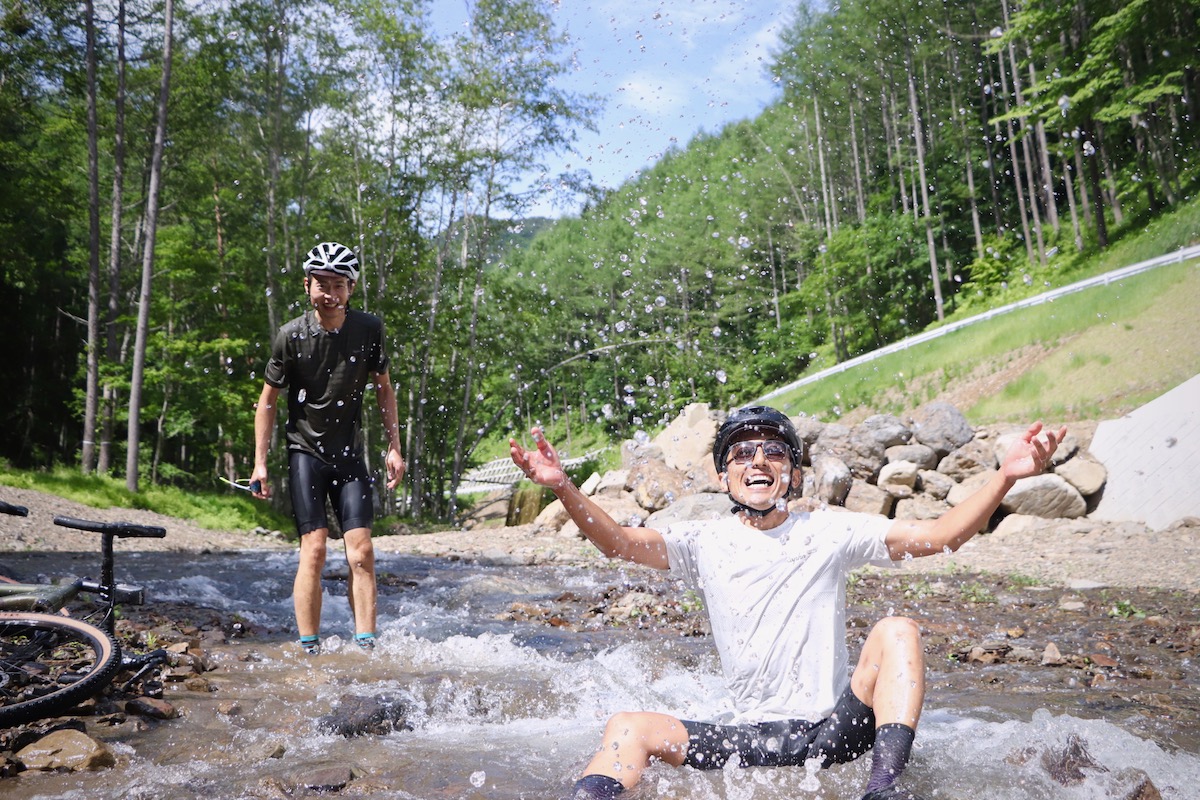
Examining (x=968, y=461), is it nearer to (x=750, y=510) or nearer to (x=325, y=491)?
(x=325, y=491)

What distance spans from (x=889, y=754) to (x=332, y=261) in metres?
4.09

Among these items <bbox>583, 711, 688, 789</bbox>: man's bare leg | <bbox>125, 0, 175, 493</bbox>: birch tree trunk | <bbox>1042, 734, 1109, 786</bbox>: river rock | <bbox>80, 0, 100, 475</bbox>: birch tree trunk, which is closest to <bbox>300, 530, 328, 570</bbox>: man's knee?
<bbox>583, 711, 688, 789</bbox>: man's bare leg

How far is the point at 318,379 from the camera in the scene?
564cm

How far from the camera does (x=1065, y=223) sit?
3366 cm

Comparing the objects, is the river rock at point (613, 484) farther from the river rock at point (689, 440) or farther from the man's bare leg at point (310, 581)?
the man's bare leg at point (310, 581)

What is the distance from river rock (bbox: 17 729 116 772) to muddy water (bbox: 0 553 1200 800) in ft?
0.27

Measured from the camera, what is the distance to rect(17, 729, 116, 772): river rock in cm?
352

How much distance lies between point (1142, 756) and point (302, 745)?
11.3ft

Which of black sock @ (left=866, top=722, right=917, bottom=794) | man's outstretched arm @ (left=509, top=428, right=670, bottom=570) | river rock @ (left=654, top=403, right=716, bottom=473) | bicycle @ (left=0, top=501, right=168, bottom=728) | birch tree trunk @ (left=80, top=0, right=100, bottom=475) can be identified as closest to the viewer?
black sock @ (left=866, top=722, right=917, bottom=794)

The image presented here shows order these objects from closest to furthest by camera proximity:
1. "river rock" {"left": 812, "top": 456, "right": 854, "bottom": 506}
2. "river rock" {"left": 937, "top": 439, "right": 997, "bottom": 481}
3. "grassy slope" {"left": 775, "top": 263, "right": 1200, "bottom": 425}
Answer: "river rock" {"left": 937, "top": 439, "right": 997, "bottom": 481} → "river rock" {"left": 812, "top": 456, "right": 854, "bottom": 506} → "grassy slope" {"left": 775, "top": 263, "right": 1200, "bottom": 425}

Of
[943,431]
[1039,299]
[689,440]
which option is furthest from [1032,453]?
[1039,299]

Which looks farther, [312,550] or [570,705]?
[312,550]

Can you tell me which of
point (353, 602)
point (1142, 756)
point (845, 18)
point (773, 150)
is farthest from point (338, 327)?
point (773, 150)

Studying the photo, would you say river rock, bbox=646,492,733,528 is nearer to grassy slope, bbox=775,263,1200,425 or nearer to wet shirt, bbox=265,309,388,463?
grassy slope, bbox=775,263,1200,425
